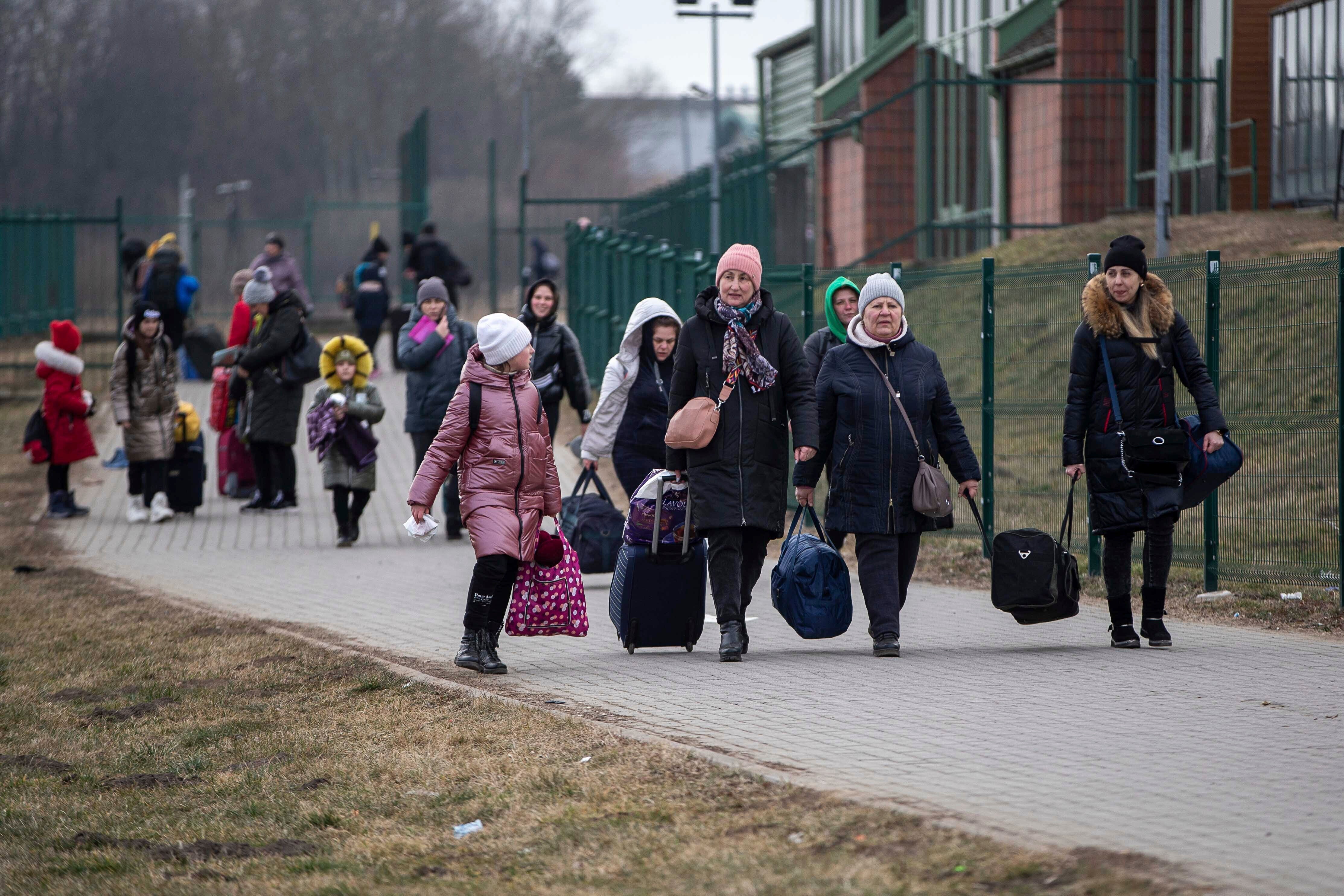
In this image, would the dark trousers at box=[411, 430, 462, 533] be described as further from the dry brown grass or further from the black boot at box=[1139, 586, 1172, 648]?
the black boot at box=[1139, 586, 1172, 648]

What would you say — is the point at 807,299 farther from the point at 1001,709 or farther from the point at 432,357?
the point at 1001,709

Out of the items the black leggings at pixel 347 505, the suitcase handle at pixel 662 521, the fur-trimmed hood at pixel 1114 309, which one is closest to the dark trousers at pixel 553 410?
the black leggings at pixel 347 505

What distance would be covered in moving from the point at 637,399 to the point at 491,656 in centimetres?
237

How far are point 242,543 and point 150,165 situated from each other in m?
65.8

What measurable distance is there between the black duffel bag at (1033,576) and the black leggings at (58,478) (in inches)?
366

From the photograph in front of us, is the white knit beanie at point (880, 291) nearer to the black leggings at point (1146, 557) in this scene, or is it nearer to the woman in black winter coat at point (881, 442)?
the woman in black winter coat at point (881, 442)

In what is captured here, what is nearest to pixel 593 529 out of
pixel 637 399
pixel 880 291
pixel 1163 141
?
pixel 637 399

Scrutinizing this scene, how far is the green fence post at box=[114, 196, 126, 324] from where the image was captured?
2366cm

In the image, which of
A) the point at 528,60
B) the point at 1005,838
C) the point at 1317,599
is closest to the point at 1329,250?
the point at 1317,599

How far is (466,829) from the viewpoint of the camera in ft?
16.9

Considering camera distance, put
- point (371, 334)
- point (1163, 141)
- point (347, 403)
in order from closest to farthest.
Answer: point (347, 403) < point (1163, 141) < point (371, 334)

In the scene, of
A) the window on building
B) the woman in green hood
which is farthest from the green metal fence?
the window on building

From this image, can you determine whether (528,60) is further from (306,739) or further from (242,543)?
(306,739)

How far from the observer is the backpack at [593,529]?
961cm
